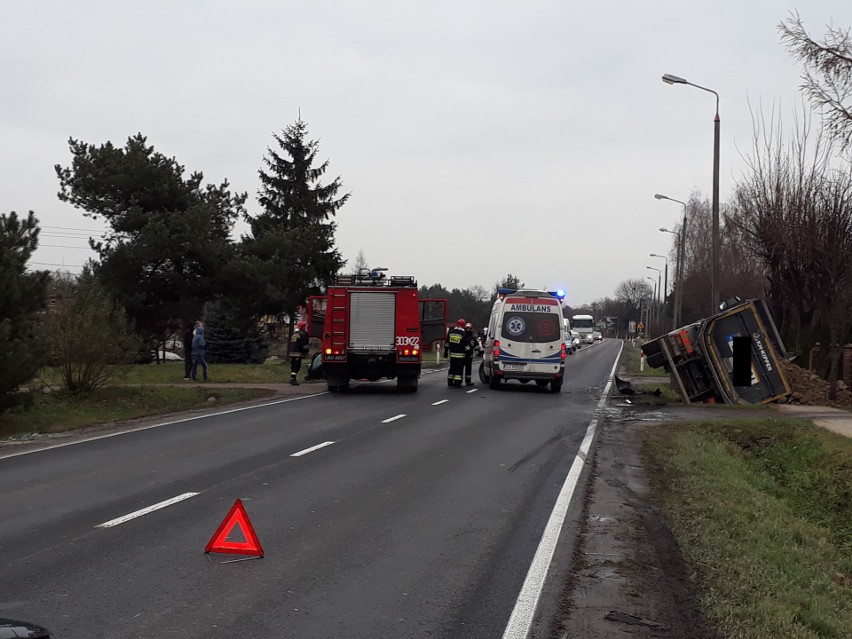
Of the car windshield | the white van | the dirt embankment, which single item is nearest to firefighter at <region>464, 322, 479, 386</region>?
the white van

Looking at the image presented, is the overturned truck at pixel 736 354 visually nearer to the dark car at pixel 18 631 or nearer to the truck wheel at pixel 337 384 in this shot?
the truck wheel at pixel 337 384

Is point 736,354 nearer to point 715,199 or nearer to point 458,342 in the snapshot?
point 715,199

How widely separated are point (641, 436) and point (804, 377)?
884 centimetres

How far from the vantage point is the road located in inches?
220

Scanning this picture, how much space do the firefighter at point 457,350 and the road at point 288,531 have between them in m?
10.6

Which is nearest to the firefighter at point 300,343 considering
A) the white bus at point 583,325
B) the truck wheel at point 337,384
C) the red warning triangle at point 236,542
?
the truck wheel at point 337,384

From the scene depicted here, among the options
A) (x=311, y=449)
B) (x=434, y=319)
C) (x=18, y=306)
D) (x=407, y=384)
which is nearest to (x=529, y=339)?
(x=434, y=319)

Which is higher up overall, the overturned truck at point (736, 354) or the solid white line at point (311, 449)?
the overturned truck at point (736, 354)

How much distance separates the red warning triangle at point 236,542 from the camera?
7008mm

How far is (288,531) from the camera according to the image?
312 inches

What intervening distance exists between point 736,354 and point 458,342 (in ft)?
26.6

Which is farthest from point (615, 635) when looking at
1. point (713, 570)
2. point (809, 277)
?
point (809, 277)

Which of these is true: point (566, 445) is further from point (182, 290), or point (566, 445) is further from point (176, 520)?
point (182, 290)

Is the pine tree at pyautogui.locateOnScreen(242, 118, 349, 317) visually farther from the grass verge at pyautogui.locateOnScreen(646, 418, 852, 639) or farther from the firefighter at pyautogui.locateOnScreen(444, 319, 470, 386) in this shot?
the grass verge at pyautogui.locateOnScreen(646, 418, 852, 639)
